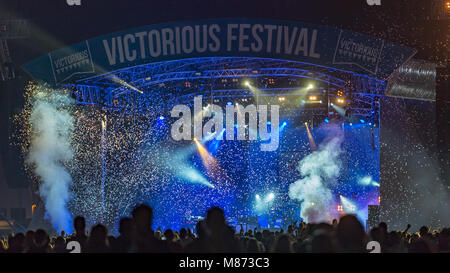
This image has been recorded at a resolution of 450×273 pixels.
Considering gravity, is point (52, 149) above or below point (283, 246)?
above

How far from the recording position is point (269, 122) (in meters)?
22.7

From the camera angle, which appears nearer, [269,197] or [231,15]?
[231,15]

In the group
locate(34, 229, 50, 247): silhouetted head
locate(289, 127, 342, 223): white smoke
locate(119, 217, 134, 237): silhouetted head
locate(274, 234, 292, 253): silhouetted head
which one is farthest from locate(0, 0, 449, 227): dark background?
locate(289, 127, 342, 223): white smoke

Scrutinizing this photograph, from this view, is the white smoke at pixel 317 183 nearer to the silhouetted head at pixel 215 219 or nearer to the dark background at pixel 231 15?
the dark background at pixel 231 15

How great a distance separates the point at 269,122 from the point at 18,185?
981 centimetres

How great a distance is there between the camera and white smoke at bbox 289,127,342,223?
23.7 meters

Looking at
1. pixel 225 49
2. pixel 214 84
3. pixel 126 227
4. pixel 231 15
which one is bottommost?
pixel 126 227

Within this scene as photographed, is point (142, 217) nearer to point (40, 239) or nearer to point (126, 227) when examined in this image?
point (126, 227)

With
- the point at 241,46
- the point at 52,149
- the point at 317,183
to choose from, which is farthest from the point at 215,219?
the point at 317,183

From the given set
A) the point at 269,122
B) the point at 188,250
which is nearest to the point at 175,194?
the point at 269,122

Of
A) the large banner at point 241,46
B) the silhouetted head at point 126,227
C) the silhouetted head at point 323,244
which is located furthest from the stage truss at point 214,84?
the silhouetted head at point 323,244

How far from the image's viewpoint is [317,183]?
23.8 m

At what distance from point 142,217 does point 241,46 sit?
9.10m
